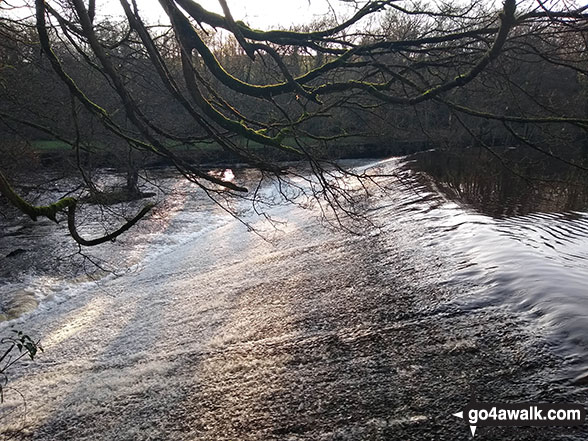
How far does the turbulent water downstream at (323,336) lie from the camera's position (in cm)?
323

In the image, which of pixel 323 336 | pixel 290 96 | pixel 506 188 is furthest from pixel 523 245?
pixel 506 188

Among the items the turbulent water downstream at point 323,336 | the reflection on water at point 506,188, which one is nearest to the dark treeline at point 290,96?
the reflection on water at point 506,188

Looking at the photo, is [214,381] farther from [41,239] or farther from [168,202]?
[168,202]

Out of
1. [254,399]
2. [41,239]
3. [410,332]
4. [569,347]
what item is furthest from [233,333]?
[41,239]

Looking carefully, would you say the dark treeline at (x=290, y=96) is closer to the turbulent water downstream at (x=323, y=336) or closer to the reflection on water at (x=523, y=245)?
the reflection on water at (x=523, y=245)

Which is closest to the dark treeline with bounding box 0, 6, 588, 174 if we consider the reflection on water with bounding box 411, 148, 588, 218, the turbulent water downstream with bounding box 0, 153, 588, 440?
the reflection on water with bounding box 411, 148, 588, 218

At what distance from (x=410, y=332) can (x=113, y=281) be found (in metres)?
6.24

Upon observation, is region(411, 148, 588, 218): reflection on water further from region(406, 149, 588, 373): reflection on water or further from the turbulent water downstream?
the turbulent water downstream

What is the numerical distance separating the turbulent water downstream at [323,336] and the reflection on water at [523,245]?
3cm

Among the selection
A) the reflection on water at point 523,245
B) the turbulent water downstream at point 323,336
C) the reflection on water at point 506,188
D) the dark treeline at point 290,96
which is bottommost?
the turbulent water downstream at point 323,336

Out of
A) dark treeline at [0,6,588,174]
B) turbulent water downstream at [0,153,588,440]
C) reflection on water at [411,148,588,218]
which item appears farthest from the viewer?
reflection on water at [411,148,588,218]

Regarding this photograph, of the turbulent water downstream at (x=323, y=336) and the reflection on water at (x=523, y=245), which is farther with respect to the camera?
the reflection on water at (x=523, y=245)

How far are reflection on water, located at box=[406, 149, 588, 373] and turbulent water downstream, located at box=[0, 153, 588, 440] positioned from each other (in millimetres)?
29

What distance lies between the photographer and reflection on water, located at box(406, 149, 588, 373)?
3.80 meters
